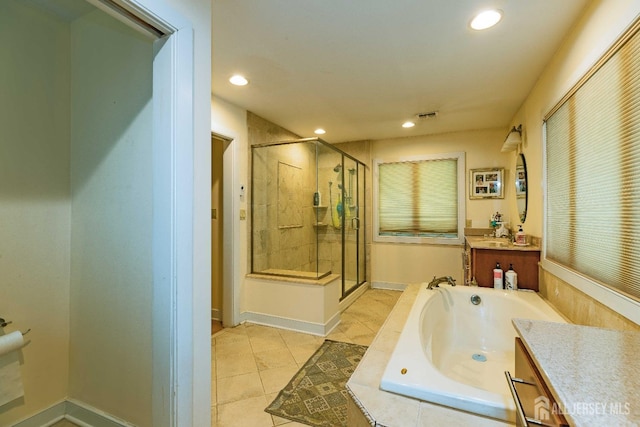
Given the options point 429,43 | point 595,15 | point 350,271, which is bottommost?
point 350,271

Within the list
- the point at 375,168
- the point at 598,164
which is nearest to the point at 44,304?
the point at 598,164

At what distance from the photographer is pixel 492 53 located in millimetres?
1969

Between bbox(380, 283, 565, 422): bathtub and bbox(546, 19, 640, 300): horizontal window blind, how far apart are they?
19.1 inches

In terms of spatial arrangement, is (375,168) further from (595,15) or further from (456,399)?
(456,399)

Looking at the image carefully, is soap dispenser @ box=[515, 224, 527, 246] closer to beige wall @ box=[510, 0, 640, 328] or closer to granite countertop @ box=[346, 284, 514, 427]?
beige wall @ box=[510, 0, 640, 328]

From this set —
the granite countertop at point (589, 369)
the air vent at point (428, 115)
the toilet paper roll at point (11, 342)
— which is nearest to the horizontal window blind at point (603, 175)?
the granite countertop at point (589, 369)

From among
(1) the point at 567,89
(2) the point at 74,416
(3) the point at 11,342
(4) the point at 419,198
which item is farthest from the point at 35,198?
(4) the point at 419,198

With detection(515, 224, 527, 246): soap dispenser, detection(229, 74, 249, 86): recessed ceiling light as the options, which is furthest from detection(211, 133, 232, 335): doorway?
detection(515, 224, 527, 246): soap dispenser

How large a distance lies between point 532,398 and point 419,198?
3656mm

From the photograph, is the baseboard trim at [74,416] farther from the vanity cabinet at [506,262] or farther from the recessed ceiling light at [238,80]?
the vanity cabinet at [506,262]

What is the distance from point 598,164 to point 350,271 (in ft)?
9.51

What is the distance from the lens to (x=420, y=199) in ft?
13.8

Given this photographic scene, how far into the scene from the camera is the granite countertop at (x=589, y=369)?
19.7 inches

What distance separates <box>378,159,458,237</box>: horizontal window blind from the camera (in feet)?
13.2
